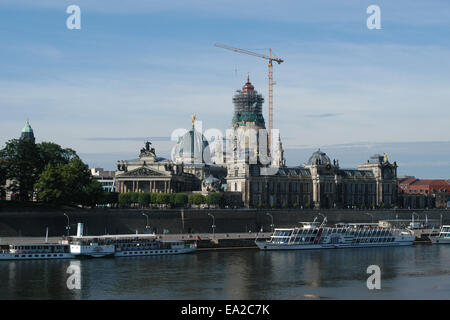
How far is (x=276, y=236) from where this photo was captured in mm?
104688

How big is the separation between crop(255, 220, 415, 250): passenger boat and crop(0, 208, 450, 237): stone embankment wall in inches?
740

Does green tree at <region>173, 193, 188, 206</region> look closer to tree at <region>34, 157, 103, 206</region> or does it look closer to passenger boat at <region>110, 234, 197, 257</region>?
tree at <region>34, 157, 103, 206</region>

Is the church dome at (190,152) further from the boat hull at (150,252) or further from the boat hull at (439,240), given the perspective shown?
the boat hull at (150,252)

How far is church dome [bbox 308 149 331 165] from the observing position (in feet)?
531

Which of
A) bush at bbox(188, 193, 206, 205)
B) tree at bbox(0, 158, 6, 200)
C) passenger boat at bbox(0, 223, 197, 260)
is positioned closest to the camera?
passenger boat at bbox(0, 223, 197, 260)

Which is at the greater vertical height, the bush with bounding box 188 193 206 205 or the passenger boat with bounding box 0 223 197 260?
the bush with bounding box 188 193 206 205

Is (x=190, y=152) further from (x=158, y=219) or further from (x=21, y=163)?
(x=21, y=163)

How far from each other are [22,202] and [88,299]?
56.3 meters

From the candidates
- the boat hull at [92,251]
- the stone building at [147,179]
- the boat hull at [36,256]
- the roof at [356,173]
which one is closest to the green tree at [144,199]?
the stone building at [147,179]

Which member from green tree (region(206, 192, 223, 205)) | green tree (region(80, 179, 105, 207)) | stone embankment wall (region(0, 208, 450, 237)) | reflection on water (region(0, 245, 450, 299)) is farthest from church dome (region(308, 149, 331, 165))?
reflection on water (region(0, 245, 450, 299))

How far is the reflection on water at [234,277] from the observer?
2482 inches

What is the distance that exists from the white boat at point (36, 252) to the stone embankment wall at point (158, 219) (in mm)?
18081
